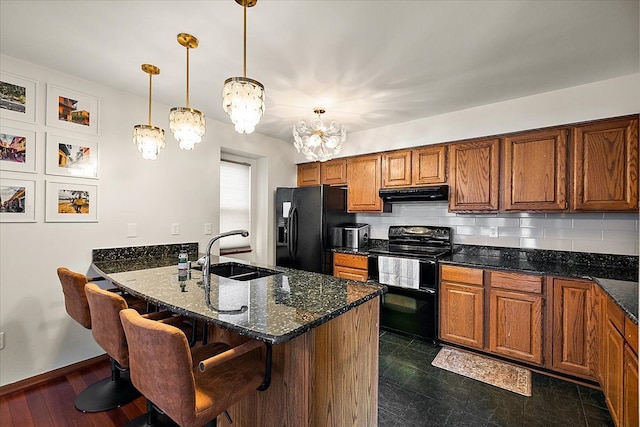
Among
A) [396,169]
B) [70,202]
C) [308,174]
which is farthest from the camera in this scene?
[308,174]

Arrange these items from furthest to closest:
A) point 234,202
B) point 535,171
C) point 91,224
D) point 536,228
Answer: point 234,202
point 536,228
point 535,171
point 91,224

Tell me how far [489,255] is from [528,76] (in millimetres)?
1719

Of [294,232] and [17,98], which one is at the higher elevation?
[17,98]

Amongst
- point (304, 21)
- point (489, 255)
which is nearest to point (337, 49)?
point (304, 21)

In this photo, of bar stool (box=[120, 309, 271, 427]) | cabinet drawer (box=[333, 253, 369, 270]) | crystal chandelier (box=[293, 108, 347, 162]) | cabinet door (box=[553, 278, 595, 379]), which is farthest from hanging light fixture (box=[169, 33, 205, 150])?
cabinet door (box=[553, 278, 595, 379])

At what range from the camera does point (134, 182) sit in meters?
2.76

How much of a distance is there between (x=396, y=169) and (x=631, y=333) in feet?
7.93

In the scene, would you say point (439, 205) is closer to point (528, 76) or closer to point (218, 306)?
point (528, 76)

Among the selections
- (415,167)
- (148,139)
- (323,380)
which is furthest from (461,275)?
(148,139)

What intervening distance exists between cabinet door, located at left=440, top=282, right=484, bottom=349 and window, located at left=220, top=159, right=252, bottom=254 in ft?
8.40

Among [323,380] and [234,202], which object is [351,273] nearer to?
[234,202]

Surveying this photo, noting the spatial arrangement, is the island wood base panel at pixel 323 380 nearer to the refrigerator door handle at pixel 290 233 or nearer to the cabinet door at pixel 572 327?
the cabinet door at pixel 572 327

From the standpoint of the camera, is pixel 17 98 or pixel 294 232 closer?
pixel 17 98

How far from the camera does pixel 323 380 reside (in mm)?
1257
